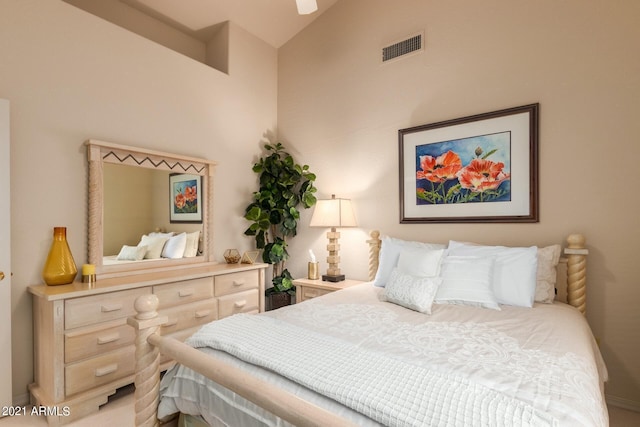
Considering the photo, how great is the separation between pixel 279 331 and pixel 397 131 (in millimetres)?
2273

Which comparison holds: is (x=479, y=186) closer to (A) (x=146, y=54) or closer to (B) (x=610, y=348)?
(B) (x=610, y=348)

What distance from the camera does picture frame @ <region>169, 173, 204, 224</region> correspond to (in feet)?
10.1

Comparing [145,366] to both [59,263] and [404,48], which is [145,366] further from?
[404,48]

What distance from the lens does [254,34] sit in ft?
12.4

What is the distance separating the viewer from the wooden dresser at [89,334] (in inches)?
79.0

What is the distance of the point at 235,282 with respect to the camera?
3088 millimetres

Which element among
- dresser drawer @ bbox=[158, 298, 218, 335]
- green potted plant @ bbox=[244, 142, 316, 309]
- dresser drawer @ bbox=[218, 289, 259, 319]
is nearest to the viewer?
dresser drawer @ bbox=[158, 298, 218, 335]

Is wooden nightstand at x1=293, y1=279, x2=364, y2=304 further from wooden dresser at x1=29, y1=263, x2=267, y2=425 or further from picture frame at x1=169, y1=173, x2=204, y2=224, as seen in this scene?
picture frame at x1=169, y1=173, x2=204, y2=224

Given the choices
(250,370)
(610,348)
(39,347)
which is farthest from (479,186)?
(39,347)

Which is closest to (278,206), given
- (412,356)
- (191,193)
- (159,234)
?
(191,193)

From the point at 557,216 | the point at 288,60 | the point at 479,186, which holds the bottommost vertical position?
the point at 557,216

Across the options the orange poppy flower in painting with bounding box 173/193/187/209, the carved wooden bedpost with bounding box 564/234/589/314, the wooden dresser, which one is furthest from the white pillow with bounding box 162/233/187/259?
the carved wooden bedpost with bounding box 564/234/589/314

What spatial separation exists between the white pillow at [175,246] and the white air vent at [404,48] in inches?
100

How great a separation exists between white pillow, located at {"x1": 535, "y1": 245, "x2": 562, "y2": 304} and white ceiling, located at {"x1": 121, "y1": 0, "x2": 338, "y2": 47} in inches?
124
